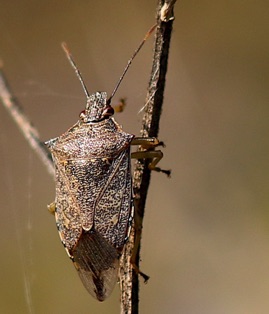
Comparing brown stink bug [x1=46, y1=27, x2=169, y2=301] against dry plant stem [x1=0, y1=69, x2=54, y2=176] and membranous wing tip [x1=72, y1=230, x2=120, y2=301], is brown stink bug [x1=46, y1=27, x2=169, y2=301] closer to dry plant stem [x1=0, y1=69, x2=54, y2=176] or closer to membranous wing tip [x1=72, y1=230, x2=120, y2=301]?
membranous wing tip [x1=72, y1=230, x2=120, y2=301]

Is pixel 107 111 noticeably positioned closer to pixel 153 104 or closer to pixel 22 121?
pixel 22 121

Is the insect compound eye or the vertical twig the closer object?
the vertical twig

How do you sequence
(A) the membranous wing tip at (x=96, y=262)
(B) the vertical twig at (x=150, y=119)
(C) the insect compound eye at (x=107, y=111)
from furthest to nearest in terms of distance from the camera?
(C) the insect compound eye at (x=107, y=111), (A) the membranous wing tip at (x=96, y=262), (B) the vertical twig at (x=150, y=119)

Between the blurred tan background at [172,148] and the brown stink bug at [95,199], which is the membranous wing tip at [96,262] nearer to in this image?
the brown stink bug at [95,199]

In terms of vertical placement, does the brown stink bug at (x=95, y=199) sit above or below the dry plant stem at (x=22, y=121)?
below

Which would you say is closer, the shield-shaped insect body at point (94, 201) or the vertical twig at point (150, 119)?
the vertical twig at point (150, 119)

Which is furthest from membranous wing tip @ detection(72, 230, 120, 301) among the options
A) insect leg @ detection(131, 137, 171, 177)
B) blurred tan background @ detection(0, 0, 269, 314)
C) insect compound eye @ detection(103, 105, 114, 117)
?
blurred tan background @ detection(0, 0, 269, 314)

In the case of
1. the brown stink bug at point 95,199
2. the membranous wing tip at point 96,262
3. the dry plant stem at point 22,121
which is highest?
the dry plant stem at point 22,121

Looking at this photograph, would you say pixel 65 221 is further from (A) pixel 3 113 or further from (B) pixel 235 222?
(A) pixel 3 113

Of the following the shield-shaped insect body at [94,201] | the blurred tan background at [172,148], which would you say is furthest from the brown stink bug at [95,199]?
the blurred tan background at [172,148]
